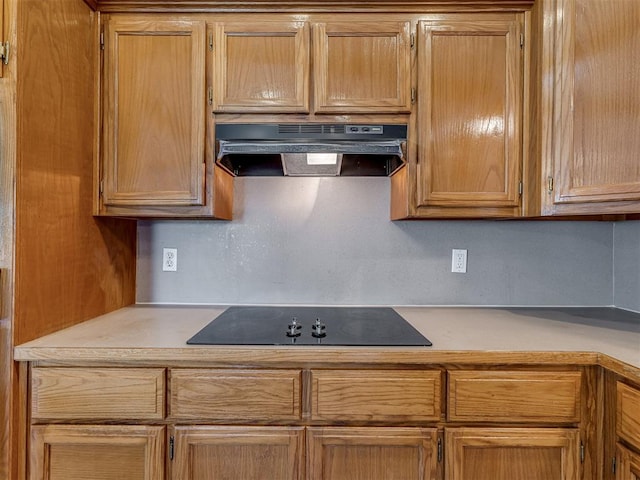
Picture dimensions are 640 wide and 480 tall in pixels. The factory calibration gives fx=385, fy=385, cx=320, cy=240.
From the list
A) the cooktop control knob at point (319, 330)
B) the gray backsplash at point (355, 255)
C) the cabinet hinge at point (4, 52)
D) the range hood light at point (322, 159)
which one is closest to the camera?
the cabinet hinge at point (4, 52)

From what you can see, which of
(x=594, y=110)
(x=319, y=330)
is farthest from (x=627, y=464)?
(x=594, y=110)

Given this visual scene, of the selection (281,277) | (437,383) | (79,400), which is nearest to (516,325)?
(437,383)

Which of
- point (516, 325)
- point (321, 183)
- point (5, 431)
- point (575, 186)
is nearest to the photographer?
point (5, 431)

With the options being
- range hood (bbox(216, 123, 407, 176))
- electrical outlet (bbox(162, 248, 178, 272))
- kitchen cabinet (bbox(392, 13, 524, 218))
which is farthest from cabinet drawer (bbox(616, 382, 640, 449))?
electrical outlet (bbox(162, 248, 178, 272))

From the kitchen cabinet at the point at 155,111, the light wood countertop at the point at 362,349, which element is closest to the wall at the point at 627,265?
the light wood countertop at the point at 362,349

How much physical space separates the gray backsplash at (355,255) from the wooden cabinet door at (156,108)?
36cm

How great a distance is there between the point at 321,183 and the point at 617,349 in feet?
4.30

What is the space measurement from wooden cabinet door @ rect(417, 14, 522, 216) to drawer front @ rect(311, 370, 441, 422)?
0.71m

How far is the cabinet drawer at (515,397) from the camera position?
1.19 meters

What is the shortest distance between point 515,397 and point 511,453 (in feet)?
0.59

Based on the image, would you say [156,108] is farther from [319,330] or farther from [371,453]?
[371,453]

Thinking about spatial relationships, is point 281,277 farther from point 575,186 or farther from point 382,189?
point 575,186

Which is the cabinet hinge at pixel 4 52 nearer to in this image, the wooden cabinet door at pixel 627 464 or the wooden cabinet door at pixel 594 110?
the wooden cabinet door at pixel 594 110

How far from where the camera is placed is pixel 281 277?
190 cm
